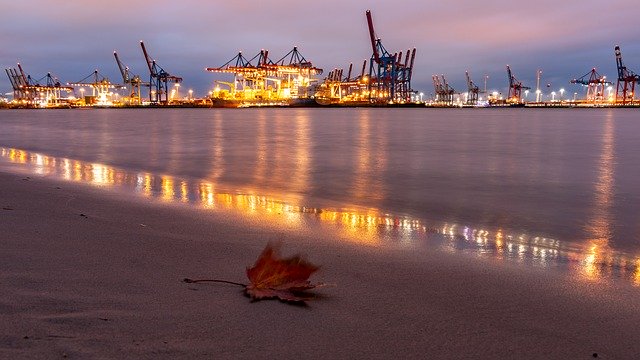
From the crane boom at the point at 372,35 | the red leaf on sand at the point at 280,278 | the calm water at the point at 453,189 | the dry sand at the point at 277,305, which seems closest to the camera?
the dry sand at the point at 277,305

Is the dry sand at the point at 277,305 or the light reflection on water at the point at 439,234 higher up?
the dry sand at the point at 277,305

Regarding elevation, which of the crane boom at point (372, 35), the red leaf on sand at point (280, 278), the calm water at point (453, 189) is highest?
the crane boom at point (372, 35)

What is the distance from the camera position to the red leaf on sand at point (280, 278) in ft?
6.34

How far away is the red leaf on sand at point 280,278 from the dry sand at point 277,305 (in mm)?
70

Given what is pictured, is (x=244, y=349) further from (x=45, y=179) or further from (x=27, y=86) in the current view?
(x=27, y=86)

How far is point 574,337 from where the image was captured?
1753mm

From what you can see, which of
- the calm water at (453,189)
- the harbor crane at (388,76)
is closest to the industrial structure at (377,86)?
the harbor crane at (388,76)

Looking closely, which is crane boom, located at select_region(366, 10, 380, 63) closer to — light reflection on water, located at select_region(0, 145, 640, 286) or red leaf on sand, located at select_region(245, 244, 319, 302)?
light reflection on water, located at select_region(0, 145, 640, 286)

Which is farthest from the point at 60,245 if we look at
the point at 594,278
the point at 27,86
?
the point at 27,86

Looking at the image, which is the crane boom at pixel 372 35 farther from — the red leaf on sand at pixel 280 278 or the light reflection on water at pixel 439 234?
the red leaf on sand at pixel 280 278

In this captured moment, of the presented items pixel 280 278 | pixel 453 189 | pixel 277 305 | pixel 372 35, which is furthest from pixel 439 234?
pixel 372 35

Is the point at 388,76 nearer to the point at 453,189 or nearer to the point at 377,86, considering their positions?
the point at 377,86

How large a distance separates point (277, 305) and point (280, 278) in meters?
0.17

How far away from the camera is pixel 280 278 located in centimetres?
200
